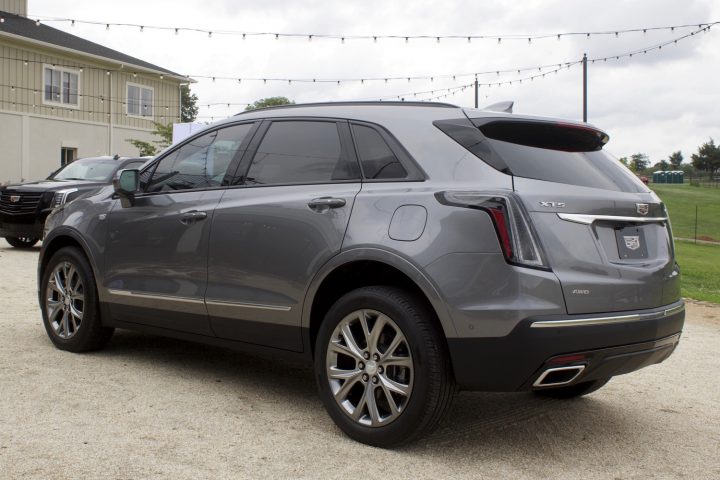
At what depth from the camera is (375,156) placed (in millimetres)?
4324

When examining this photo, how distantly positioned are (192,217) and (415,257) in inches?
72.3

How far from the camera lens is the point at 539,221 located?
368 cm

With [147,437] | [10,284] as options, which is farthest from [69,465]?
[10,284]

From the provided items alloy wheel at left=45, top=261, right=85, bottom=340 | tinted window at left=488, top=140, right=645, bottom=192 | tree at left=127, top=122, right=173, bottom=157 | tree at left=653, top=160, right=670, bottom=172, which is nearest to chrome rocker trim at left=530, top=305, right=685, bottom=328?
tinted window at left=488, top=140, right=645, bottom=192

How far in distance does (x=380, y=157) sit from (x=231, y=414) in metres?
1.69

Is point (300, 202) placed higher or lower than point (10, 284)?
higher

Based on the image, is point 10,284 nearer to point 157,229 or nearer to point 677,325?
point 157,229

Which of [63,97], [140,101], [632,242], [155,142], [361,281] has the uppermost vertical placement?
[140,101]

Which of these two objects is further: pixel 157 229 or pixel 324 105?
pixel 157 229

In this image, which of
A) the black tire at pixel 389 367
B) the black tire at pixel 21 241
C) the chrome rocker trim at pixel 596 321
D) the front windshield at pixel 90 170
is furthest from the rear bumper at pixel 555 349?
the black tire at pixel 21 241

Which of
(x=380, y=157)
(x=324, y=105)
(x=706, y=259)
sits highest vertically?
(x=324, y=105)

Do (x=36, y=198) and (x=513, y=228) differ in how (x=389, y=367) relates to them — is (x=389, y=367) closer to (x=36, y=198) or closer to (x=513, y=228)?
(x=513, y=228)

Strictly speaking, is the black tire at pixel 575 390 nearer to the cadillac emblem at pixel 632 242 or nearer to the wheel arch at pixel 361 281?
the cadillac emblem at pixel 632 242

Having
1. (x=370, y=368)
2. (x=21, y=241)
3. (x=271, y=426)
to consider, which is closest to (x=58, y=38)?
(x=21, y=241)
